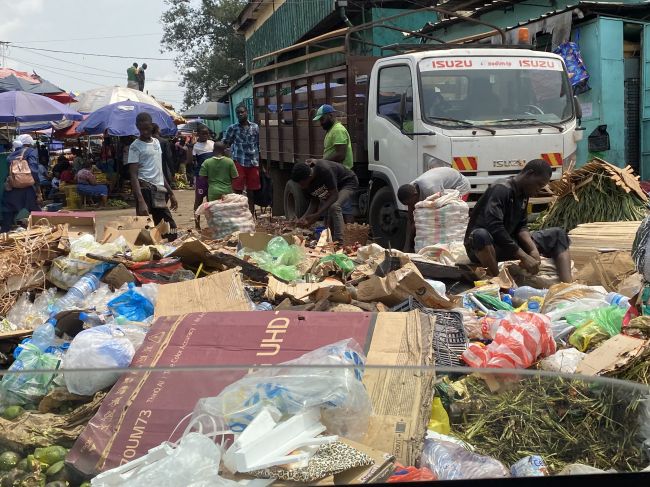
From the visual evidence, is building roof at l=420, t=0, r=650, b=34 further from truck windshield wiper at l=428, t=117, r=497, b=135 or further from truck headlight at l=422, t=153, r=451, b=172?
truck headlight at l=422, t=153, r=451, b=172

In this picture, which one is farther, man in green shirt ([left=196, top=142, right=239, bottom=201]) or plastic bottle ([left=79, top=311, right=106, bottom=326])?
man in green shirt ([left=196, top=142, right=239, bottom=201])

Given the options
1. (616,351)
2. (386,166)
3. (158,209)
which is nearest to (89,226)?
(158,209)

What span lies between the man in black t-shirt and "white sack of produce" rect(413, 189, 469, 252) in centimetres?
142

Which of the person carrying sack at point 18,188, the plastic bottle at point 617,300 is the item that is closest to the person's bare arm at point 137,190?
the person carrying sack at point 18,188

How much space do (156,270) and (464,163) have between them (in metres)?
3.51

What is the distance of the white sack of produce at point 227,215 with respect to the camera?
330 inches

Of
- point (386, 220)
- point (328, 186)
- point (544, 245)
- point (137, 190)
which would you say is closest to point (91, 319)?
point (544, 245)

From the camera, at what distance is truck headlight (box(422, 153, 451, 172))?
25.6 feet

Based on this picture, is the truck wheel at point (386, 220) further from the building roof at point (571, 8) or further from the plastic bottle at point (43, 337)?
the plastic bottle at point (43, 337)

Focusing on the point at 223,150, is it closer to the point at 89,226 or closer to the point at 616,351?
the point at 89,226

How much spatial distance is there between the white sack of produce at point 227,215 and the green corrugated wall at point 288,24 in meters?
12.3

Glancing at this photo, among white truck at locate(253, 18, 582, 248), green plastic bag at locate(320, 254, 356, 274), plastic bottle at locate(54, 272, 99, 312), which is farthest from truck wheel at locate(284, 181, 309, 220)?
plastic bottle at locate(54, 272, 99, 312)

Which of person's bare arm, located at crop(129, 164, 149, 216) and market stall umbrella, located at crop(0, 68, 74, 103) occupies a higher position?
market stall umbrella, located at crop(0, 68, 74, 103)

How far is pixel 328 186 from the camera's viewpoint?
27.4 ft
